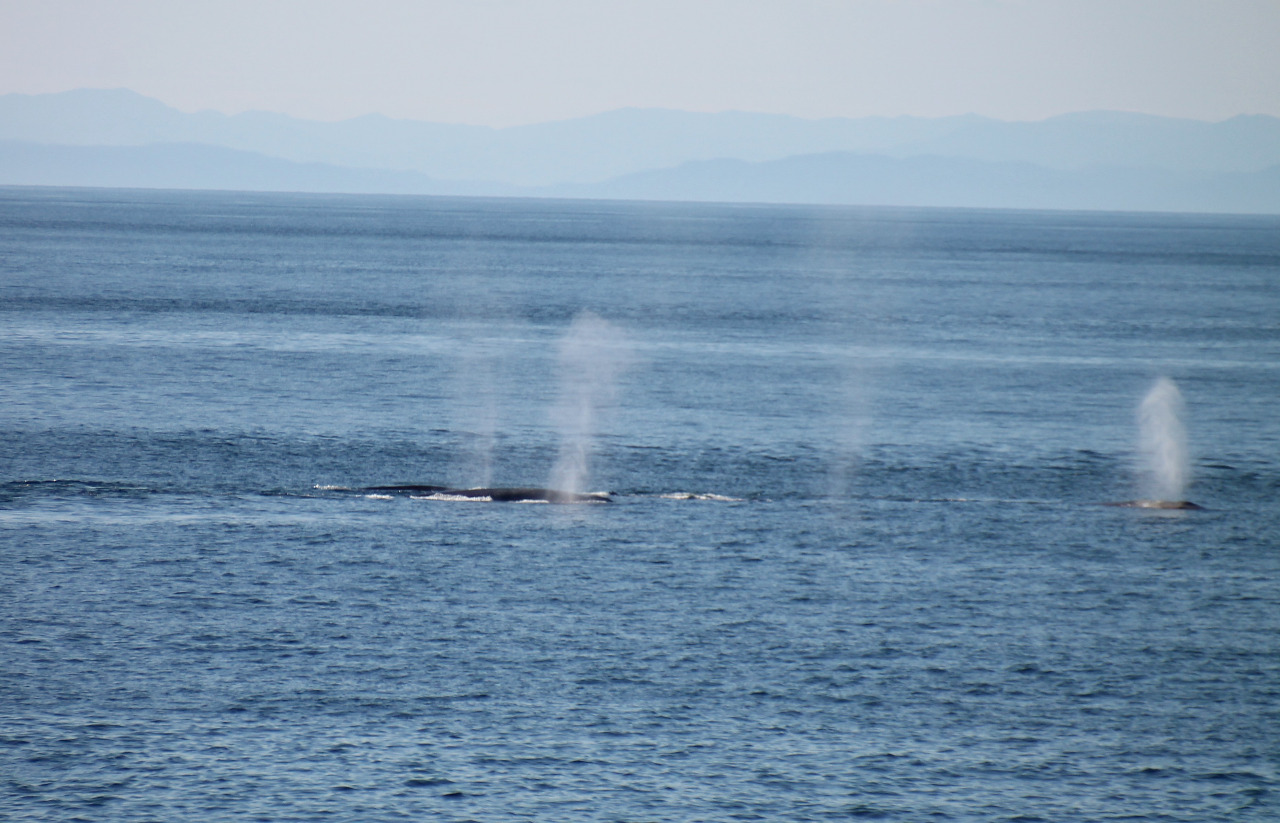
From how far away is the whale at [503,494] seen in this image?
49344mm

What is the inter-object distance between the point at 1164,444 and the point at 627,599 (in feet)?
115

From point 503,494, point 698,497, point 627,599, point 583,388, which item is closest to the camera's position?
point 627,599

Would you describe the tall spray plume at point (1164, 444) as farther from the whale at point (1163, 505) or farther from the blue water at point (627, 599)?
the whale at point (1163, 505)

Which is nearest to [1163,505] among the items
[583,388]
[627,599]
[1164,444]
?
[1164,444]

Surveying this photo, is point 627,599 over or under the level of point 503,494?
under

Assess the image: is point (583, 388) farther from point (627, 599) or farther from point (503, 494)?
point (627, 599)

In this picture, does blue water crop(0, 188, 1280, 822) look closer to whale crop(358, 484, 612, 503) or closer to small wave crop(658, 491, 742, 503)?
small wave crop(658, 491, 742, 503)

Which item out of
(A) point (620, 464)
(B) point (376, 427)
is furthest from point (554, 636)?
(B) point (376, 427)

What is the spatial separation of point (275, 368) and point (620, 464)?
111 ft

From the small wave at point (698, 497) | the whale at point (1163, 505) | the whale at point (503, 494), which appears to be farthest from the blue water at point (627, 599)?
the whale at point (1163, 505)

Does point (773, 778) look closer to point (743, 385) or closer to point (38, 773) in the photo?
point (38, 773)

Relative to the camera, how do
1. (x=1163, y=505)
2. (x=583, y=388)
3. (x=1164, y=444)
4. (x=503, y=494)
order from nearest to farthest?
(x=503, y=494) < (x=1163, y=505) < (x=1164, y=444) < (x=583, y=388)

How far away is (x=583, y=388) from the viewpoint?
256 ft

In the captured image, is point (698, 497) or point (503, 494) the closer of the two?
point (503, 494)
